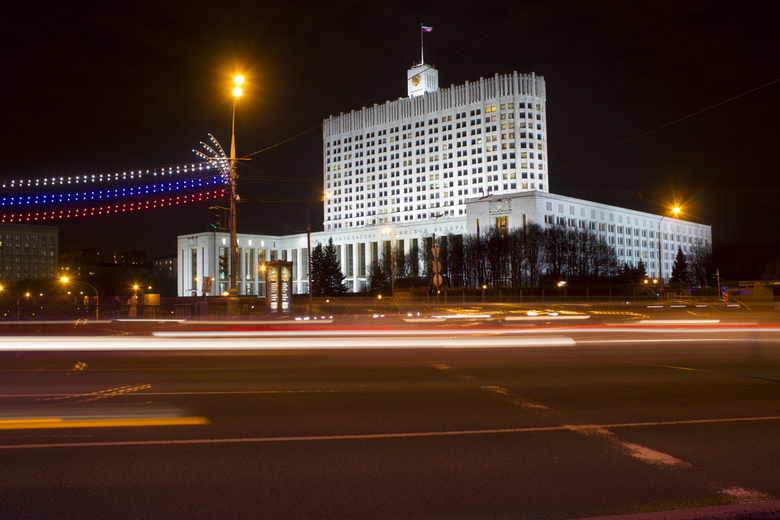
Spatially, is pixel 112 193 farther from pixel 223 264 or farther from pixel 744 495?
pixel 744 495

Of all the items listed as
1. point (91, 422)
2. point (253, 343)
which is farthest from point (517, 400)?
point (253, 343)

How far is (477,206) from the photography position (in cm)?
11862

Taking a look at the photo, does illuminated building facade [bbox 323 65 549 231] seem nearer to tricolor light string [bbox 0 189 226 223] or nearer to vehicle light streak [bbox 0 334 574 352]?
tricolor light string [bbox 0 189 226 223]

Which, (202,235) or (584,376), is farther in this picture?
(202,235)

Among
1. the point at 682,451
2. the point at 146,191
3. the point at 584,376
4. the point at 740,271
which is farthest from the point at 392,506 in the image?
the point at 740,271

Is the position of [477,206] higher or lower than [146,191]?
higher

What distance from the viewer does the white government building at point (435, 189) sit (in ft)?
410

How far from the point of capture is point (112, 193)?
27844mm

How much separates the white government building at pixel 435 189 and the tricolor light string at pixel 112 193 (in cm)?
8878

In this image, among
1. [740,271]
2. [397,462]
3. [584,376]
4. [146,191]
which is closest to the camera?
[397,462]

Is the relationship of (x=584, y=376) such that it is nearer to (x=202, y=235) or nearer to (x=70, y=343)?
(x=70, y=343)

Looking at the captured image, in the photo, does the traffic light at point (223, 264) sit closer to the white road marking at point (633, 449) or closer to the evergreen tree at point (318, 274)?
the white road marking at point (633, 449)

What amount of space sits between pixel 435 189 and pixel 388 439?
139099 mm

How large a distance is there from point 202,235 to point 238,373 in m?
142
